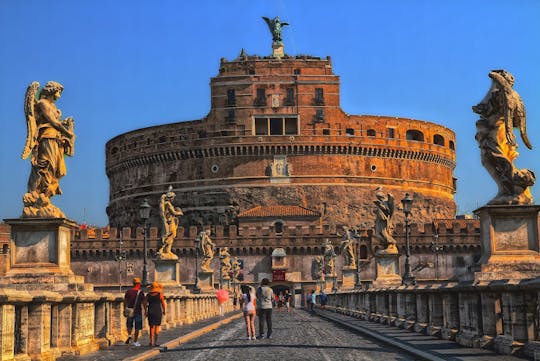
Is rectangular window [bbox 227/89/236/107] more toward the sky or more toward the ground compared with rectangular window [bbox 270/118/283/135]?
more toward the sky

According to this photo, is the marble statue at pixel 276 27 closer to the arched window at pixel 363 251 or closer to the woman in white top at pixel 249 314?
the arched window at pixel 363 251

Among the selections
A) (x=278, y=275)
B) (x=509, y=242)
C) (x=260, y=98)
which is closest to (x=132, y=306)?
(x=509, y=242)

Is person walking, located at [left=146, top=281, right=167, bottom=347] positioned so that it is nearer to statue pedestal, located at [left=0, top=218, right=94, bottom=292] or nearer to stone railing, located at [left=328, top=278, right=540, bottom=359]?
statue pedestal, located at [left=0, top=218, right=94, bottom=292]

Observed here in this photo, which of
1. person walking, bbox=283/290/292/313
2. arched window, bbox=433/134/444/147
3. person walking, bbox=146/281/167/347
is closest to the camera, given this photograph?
person walking, bbox=146/281/167/347

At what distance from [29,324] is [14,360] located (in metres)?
0.97

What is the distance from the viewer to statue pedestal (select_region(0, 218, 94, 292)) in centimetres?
1143

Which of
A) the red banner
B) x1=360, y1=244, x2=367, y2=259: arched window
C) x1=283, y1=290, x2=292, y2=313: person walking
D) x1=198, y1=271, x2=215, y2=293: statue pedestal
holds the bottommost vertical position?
x1=283, y1=290, x2=292, y2=313: person walking

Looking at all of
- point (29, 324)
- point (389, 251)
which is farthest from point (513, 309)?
point (389, 251)

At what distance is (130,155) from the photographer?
86688mm

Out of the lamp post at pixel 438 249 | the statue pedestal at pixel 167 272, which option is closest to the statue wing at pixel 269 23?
the lamp post at pixel 438 249

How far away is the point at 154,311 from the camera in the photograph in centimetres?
1427

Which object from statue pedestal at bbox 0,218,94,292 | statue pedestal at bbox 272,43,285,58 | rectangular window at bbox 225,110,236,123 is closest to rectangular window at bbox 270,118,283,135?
rectangular window at bbox 225,110,236,123

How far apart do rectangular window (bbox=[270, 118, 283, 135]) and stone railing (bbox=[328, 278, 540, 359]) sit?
63.8 m

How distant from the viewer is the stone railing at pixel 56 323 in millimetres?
8367
